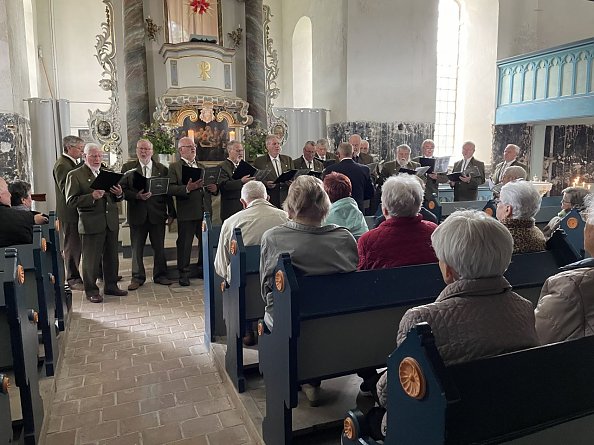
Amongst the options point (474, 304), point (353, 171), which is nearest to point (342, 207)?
point (474, 304)

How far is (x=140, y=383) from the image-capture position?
334cm

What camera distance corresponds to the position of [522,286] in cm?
246

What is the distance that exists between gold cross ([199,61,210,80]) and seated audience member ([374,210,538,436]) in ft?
26.8

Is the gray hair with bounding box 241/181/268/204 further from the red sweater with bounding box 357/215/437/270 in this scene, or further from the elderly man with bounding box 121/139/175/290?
the elderly man with bounding box 121/139/175/290

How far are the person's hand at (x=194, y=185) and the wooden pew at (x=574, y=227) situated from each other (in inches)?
150

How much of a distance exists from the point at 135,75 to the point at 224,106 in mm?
1734

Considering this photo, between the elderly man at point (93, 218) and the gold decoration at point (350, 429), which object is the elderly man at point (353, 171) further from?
the gold decoration at point (350, 429)

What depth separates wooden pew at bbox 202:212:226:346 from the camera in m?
3.88

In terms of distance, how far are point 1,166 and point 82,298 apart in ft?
12.8

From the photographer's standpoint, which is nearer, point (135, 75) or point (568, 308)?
point (568, 308)

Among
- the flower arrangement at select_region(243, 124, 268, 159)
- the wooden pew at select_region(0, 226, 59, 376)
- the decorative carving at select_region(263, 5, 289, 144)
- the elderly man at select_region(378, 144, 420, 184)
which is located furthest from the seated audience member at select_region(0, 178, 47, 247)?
the decorative carving at select_region(263, 5, 289, 144)

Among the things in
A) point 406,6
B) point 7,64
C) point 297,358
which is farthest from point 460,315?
point 406,6

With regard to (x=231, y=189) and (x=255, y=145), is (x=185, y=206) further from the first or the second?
(x=255, y=145)

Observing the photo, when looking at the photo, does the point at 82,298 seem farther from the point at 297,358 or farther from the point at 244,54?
the point at 244,54
